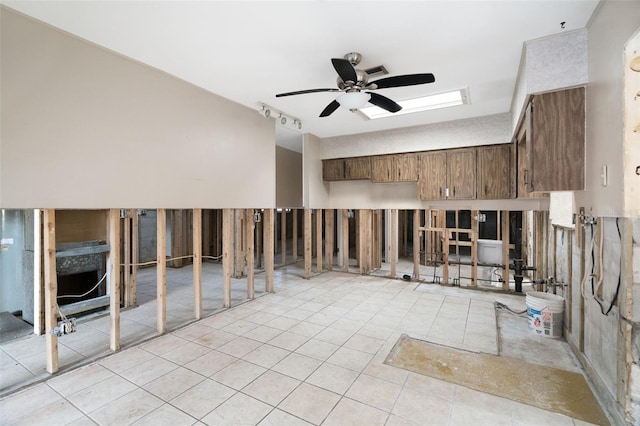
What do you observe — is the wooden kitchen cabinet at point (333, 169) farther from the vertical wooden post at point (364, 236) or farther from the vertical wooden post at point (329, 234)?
the vertical wooden post at point (364, 236)

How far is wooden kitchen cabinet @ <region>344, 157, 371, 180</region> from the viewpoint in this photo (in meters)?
6.21

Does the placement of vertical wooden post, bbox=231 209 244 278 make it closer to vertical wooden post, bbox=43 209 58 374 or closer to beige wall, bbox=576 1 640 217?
vertical wooden post, bbox=43 209 58 374

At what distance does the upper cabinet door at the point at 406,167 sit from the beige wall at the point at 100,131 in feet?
10.9

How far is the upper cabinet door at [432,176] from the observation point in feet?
17.7

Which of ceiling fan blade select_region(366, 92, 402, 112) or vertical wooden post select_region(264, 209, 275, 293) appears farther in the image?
vertical wooden post select_region(264, 209, 275, 293)

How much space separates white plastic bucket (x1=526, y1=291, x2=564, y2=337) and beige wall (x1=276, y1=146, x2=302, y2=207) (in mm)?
5486

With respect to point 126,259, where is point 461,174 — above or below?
above

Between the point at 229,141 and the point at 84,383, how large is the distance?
321 cm

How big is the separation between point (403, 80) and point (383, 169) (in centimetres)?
337

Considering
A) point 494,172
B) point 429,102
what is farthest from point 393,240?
point 429,102

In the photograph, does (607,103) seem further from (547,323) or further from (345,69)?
(547,323)

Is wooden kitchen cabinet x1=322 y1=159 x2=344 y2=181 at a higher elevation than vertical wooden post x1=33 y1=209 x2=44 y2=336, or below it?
higher

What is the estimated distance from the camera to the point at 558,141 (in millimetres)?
2582

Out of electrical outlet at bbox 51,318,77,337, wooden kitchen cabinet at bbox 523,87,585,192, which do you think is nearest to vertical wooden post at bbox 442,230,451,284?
wooden kitchen cabinet at bbox 523,87,585,192
